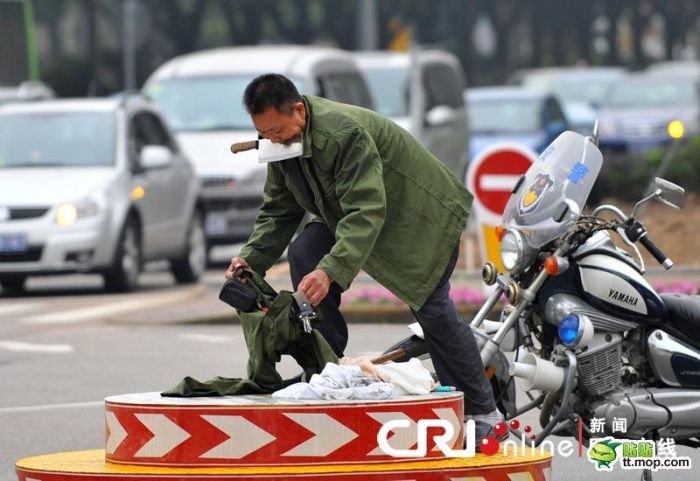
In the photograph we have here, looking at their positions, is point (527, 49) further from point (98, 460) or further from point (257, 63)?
point (98, 460)

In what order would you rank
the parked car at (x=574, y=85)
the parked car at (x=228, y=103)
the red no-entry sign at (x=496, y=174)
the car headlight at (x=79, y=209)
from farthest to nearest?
the parked car at (x=574, y=85) → the parked car at (x=228, y=103) → the car headlight at (x=79, y=209) → the red no-entry sign at (x=496, y=174)

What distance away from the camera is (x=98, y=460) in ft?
22.7

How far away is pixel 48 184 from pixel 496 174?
15.0 ft

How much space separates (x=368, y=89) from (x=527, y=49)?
2256 inches

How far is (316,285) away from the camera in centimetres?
697

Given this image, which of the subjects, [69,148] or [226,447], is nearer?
[226,447]

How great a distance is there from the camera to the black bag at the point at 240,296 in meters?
7.29

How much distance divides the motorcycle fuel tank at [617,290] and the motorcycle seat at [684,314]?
9 cm

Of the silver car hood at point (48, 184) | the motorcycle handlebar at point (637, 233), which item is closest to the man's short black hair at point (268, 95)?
the motorcycle handlebar at point (637, 233)

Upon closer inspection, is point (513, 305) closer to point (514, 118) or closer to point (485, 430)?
point (485, 430)

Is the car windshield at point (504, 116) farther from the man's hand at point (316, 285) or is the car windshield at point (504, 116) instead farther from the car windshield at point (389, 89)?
the man's hand at point (316, 285)

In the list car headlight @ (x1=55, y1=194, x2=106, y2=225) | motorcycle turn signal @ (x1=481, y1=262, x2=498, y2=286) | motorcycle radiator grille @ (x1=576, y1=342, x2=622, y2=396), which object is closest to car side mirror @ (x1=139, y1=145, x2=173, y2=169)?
car headlight @ (x1=55, y1=194, x2=106, y2=225)

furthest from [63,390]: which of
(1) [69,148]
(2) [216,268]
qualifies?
(2) [216,268]

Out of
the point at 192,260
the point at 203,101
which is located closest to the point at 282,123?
the point at 192,260
